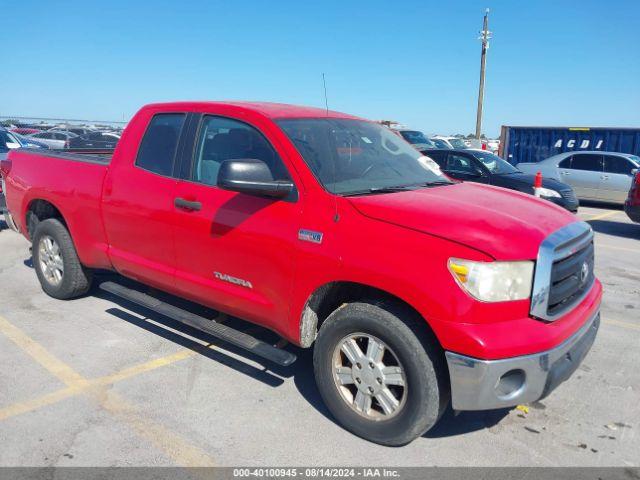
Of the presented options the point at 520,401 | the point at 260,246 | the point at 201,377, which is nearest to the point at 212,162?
the point at 260,246

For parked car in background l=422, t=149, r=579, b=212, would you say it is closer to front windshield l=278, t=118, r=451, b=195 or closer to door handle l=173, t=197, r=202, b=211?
front windshield l=278, t=118, r=451, b=195

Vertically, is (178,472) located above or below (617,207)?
above

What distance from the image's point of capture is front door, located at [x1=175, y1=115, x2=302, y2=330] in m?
3.48

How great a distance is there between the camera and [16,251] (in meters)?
7.97

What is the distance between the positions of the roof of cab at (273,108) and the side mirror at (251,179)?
0.57 metres

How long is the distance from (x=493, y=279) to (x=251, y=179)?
1487 mm

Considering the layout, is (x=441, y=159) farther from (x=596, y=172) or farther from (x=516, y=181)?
(x=596, y=172)

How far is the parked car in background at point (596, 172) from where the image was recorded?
1430 centimetres

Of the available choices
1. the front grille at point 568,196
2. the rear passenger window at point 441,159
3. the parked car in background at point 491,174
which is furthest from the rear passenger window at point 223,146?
the front grille at point 568,196

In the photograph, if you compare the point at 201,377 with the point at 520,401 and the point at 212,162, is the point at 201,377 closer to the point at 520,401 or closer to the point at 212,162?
the point at 212,162

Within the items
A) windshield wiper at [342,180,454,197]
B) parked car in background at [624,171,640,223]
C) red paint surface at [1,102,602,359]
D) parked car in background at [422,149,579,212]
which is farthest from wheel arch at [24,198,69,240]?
parked car in background at [624,171,640,223]

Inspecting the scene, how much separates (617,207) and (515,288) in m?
13.9

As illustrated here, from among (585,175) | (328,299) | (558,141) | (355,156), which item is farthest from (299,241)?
(558,141)

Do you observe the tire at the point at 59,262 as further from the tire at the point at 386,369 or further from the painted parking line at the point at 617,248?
the painted parking line at the point at 617,248
